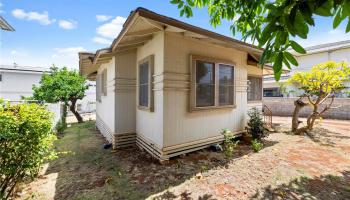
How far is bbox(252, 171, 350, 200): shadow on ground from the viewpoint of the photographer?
3129 millimetres

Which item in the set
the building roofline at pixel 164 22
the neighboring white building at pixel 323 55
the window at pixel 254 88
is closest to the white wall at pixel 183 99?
the building roofline at pixel 164 22

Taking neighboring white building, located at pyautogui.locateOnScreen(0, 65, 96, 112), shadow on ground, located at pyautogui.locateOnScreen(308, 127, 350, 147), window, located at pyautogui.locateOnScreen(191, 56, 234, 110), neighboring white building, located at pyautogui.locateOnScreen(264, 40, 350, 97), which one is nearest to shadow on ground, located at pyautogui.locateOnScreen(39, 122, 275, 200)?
window, located at pyautogui.locateOnScreen(191, 56, 234, 110)

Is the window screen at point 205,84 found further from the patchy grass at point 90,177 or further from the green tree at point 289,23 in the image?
the green tree at point 289,23

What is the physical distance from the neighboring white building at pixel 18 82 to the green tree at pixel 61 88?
7.79m

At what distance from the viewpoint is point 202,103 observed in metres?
5.19

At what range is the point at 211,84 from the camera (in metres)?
5.34

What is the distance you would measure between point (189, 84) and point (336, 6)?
3711 millimetres

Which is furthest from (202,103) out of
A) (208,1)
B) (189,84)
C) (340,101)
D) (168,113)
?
(340,101)

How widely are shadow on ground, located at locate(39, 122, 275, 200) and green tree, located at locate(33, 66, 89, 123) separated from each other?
22.0 feet

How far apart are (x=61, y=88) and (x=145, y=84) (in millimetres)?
8407

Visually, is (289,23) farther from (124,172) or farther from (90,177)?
(90,177)

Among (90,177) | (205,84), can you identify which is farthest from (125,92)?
(90,177)

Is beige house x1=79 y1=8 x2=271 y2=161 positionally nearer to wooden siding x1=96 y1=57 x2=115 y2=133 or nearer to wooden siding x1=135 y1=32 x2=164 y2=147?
wooden siding x1=135 y1=32 x2=164 y2=147

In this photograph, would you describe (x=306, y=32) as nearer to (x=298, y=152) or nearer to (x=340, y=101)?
(x=298, y=152)
